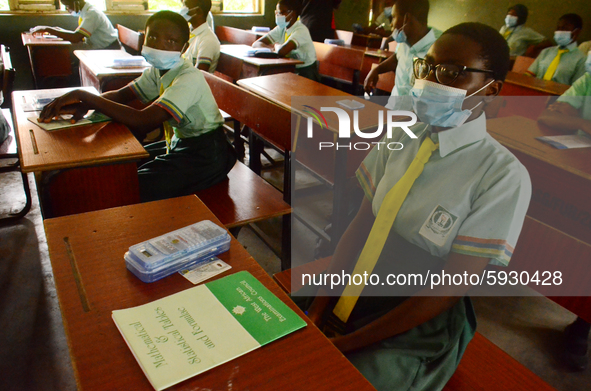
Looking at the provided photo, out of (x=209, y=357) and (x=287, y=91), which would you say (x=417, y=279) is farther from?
(x=287, y=91)

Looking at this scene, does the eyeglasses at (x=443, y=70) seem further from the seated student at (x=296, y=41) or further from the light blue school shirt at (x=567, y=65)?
the light blue school shirt at (x=567, y=65)

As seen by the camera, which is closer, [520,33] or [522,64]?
[522,64]

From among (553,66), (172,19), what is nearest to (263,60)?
(172,19)

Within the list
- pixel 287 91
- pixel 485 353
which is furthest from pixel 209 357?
pixel 287 91

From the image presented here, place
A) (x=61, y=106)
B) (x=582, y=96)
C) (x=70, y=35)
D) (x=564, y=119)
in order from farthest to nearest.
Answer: (x=70, y=35) → (x=582, y=96) → (x=564, y=119) → (x=61, y=106)

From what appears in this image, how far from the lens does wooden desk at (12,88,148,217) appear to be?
1.51 metres

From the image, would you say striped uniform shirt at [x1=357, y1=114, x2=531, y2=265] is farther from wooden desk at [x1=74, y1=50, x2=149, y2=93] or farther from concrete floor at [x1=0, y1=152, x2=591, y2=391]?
wooden desk at [x1=74, y1=50, x2=149, y2=93]

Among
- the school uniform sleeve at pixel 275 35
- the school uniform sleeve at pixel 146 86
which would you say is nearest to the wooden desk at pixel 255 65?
the school uniform sleeve at pixel 275 35

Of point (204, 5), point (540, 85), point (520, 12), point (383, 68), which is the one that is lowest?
point (540, 85)

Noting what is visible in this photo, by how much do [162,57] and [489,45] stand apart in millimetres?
1464

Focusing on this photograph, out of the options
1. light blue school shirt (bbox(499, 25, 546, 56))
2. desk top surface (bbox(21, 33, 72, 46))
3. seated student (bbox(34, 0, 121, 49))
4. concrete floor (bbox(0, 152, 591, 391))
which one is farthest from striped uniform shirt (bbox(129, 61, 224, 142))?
light blue school shirt (bbox(499, 25, 546, 56))

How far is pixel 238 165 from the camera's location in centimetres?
224

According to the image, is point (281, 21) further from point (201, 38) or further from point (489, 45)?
point (489, 45)

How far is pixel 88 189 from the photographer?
5.44 ft
